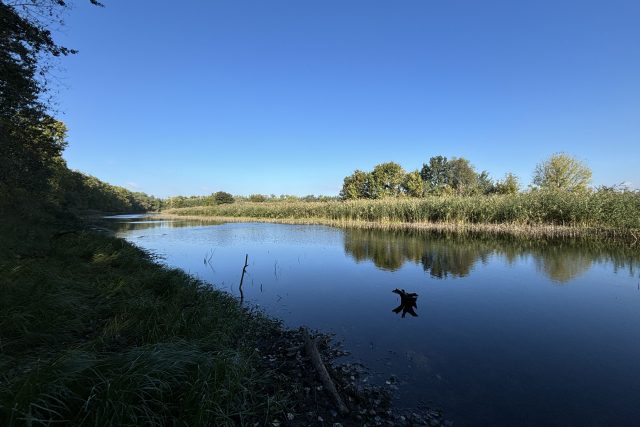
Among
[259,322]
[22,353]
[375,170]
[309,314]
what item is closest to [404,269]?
[309,314]

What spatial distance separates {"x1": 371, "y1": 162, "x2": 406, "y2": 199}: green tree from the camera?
66.8 m

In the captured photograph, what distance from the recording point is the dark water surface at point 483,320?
14.3 feet

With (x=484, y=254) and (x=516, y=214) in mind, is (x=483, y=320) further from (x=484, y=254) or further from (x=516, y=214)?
(x=516, y=214)

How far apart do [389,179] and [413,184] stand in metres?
5.14

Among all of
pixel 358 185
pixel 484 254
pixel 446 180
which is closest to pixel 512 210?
pixel 484 254

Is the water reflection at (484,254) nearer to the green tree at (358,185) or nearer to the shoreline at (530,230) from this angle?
the shoreline at (530,230)

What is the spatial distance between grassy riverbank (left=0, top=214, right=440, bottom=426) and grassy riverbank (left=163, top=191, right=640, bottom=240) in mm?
22721

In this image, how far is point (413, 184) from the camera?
64.6 meters

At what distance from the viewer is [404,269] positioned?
12625mm

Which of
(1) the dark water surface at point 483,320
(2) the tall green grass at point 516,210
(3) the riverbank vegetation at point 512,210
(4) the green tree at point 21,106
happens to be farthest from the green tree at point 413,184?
(4) the green tree at point 21,106

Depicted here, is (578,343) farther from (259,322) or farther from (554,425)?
(259,322)

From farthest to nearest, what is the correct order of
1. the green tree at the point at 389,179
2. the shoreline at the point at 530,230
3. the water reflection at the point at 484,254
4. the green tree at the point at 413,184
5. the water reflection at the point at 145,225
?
the green tree at the point at 389,179 < the green tree at the point at 413,184 < the water reflection at the point at 145,225 < the shoreline at the point at 530,230 < the water reflection at the point at 484,254

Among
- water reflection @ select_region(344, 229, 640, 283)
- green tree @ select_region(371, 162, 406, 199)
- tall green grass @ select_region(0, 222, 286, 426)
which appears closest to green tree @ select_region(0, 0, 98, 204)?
tall green grass @ select_region(0, 222, 286, 426)

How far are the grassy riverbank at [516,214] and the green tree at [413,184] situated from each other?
29991mm
